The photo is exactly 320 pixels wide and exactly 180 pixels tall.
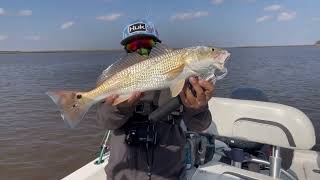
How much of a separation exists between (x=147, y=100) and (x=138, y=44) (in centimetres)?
57

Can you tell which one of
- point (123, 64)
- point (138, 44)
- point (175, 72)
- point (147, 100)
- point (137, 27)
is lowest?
point (147, 100)

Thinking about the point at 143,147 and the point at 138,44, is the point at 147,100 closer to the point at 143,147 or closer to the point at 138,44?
the point at 143,147

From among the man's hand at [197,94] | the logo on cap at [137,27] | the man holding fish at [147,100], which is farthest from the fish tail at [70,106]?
the logo on cap at [137,27]

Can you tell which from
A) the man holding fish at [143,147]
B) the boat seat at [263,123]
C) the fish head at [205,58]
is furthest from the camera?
the boat seat at [263,123]

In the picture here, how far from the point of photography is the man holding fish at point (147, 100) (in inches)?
109

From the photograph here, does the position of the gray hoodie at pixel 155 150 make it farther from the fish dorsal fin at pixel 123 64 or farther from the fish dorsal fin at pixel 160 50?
the fish dorsal fin at pixel 160 50

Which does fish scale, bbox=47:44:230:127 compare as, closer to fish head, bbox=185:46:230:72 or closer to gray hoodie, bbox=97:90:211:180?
fish head, bbox=185:46:230:72

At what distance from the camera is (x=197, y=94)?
2930 millimetres

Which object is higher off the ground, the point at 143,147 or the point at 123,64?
the point at 123,64

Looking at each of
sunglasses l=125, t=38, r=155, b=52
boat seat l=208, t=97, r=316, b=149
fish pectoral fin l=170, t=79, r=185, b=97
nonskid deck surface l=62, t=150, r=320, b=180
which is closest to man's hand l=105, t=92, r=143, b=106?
fish pectoral fin l=170, t=79, r=185, b=97

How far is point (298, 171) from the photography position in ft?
18.5

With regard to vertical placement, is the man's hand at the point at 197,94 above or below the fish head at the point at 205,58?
below

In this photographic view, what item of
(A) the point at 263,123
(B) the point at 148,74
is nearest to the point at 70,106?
(B) the point at 148,74

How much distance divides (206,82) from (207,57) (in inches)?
8.8
